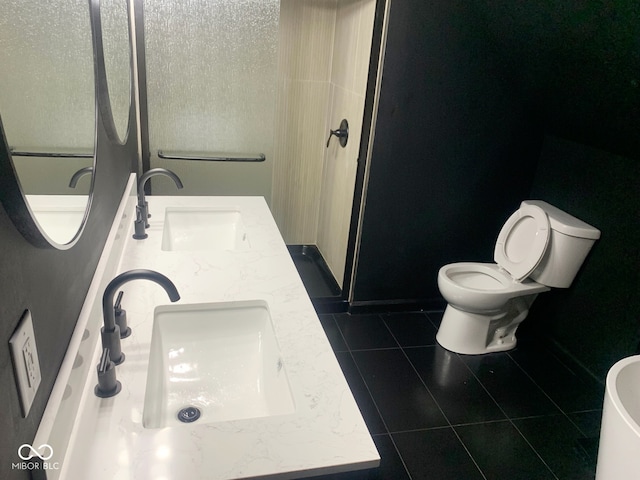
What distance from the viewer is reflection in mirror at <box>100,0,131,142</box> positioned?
1.44 meters

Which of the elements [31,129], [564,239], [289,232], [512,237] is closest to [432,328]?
[512,237]

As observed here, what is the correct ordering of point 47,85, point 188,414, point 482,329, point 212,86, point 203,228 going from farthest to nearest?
point 482,329
point 212,86
point 203,228
point 188,414
point 47,85

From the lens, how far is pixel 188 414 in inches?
44.1

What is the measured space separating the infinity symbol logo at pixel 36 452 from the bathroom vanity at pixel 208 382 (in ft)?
0.03

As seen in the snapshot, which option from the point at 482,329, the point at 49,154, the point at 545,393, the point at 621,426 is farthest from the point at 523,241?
the point at 49,154

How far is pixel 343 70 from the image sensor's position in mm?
2715

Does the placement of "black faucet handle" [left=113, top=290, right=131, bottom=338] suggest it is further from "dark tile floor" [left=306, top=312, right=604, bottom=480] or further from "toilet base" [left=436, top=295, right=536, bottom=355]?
"toilet base" [left=436, top=295, right=536, bottom=355]

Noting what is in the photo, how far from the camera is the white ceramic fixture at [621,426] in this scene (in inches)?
46.9

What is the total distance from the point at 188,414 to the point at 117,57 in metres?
1.26

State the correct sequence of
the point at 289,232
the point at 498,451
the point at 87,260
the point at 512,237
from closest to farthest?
the point at 87,260 → the point at 498,451 → the point at 512,237 → the point at 289,232

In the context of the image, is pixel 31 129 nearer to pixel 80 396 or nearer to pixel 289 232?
pixel 80 396

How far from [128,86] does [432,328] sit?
204 cm

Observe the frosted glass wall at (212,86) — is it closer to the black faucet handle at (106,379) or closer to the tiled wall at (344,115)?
the tiled wall at (344,115)

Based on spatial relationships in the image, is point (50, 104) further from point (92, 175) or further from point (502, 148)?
point (502, 148)
